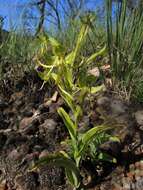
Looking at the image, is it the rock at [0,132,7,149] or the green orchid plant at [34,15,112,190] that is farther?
the rock at [0,132,7,149]

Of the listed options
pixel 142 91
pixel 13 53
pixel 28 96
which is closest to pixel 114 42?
pixel 142 91

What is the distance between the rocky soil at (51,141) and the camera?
118 inches

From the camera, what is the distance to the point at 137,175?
2957 millimetres

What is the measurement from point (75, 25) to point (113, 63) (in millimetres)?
1091

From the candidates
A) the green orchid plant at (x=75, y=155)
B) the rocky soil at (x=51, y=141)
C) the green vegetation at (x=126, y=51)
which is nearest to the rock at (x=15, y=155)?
the rocky soil at (x=51, y=141)

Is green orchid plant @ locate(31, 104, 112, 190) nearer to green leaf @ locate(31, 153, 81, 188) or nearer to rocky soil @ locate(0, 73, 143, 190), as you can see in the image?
green leaf @ locate(31, 153, 81, 188)

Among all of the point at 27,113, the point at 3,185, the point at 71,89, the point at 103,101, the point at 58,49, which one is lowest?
the point at 3,185

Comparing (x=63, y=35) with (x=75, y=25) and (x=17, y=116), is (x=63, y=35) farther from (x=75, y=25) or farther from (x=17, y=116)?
(x=17, y=116)

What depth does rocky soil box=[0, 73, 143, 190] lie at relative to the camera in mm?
2990

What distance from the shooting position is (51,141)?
3.32 metres

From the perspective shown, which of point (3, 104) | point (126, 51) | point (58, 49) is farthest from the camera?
point (3, 104)

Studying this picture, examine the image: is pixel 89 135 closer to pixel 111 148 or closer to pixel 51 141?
pixel 111 148

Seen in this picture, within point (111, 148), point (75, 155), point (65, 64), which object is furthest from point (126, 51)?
point (75, 155)

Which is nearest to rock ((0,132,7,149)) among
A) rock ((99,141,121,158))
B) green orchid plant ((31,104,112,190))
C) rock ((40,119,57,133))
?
rock ((40,119,57,133))
